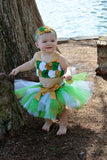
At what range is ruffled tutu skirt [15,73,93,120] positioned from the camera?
108 inches

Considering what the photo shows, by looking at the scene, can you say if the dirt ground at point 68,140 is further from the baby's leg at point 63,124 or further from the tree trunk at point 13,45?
the tree trunk at point 13,45

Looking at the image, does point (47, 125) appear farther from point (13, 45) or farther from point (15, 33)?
point (15, 33)

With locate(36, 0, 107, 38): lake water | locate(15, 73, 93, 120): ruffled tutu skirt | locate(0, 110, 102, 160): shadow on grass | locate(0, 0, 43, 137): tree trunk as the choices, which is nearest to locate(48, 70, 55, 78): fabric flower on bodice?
locate(15, 73, 93, 120): ruffled tutu skirt

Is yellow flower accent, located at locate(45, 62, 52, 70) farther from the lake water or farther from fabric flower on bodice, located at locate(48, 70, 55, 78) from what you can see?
the lake water

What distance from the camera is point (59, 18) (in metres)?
11.2

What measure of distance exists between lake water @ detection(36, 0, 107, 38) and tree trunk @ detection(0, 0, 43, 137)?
14.9 ft

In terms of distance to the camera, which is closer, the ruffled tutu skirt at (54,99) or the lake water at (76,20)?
the ruffled tutu skirt at (54,99)

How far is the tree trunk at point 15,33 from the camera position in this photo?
3303mm

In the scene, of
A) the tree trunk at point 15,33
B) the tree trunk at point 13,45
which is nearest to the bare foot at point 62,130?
the tree trunk at point 13,45

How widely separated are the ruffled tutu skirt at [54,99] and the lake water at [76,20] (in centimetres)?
546

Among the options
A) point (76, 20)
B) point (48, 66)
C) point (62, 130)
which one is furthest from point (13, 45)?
point (76, 20)

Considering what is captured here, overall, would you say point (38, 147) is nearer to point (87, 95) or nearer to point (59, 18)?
point (87, 95)

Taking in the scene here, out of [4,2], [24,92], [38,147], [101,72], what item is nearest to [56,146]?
[38,147]

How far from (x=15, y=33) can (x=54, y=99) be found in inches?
47.0
